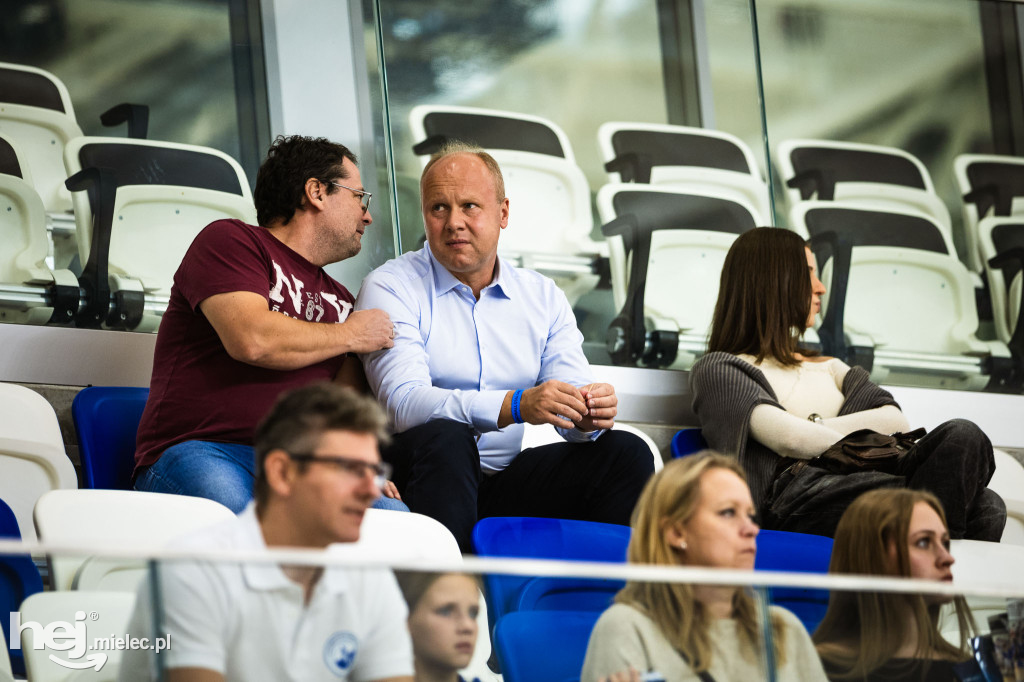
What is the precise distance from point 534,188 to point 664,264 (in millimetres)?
490

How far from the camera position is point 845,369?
3193mm

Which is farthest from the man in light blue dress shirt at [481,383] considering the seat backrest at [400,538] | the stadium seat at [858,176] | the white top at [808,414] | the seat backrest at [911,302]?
the stadium seat at [858,176]

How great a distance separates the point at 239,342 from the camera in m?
2.37

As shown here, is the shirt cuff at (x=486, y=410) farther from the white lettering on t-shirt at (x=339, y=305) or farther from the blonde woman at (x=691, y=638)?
the blonde woman at (x=691, y=638)

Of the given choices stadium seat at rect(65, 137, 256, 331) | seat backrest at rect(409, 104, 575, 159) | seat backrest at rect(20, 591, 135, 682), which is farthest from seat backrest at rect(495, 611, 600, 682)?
seat backrest at rect(409, 104, 575, 159)

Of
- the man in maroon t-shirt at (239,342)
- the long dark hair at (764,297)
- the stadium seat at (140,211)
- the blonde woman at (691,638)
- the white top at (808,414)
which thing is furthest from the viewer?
the stadium seat at (140,211)

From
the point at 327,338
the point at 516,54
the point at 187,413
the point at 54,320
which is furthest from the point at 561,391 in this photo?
the point at 516,54

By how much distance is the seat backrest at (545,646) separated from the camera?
4.93ft

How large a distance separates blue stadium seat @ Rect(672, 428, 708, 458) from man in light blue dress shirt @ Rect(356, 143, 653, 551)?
0.36 m

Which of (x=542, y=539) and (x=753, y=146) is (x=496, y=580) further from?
(x=753, y=146)

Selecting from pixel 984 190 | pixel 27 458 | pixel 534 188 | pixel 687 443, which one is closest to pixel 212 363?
pixel 27 458

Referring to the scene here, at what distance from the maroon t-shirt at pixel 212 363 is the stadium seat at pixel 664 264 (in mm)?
1401

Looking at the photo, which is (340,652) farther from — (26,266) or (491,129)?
(491,129)

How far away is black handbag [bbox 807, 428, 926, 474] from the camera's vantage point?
2754 millimetres
